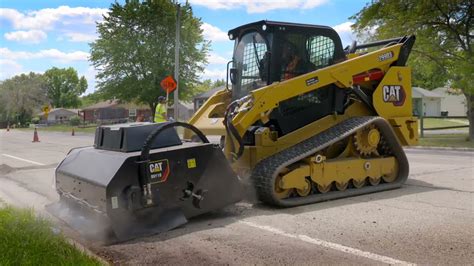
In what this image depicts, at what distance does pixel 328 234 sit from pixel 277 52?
3263 millimetres

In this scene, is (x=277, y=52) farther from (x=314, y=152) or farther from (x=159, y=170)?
(x=159, y=170)

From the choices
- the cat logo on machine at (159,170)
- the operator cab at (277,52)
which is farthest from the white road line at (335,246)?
the operator cab at (277,52)

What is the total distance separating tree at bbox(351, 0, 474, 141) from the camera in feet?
62.6

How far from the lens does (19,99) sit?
90.3 meters

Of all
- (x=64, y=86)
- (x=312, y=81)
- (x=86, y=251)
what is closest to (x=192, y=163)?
(x=86, y=251)

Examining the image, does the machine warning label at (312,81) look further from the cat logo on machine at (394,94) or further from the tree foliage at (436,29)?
the tree foliage at (436,29)

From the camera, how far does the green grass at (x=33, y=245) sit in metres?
4.25

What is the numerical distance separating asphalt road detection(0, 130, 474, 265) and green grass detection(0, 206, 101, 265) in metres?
0.38

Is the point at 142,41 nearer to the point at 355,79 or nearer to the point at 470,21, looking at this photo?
the point at 470,21

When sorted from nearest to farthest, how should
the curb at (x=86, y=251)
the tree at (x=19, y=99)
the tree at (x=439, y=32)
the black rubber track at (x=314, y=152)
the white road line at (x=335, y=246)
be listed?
the curb at (x=86, y=251) < the white road line at (x=335, y=246) < the black rubber track at (x=314, y=152) < the tree at (x=439, y=32) < the tree at (x=19, y=99)

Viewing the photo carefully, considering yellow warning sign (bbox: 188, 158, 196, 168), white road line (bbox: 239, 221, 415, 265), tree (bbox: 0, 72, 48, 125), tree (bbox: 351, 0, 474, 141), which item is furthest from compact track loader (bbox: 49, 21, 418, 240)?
tree (bbox: 0, 72, 48, 125)

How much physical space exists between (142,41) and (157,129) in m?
40.9

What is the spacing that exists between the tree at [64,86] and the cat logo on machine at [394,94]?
370 ft

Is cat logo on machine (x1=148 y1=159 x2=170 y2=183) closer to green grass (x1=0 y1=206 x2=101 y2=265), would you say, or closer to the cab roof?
green grass (x1=0 y1=206 x2=101 y2=265)
